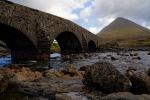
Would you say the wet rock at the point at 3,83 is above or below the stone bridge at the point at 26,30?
below

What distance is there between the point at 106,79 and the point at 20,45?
25662 mm

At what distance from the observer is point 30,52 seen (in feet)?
116

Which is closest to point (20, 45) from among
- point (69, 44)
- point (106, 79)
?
point (69, 44)

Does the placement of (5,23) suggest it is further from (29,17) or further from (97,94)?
(97,94)

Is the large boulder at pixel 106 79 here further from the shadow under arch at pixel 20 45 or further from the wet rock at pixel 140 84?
the shadow under arch at pixel 20 45

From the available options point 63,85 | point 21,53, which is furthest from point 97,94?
point 21,53

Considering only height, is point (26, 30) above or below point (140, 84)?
above

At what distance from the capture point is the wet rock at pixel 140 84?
432 inches

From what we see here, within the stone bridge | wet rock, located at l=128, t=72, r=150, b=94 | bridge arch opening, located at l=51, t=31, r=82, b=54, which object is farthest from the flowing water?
bridge arch opening, located at l=51, t=31, r=82, b=54

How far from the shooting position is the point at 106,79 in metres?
11.2

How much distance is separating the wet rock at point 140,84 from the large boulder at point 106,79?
14.8 inches

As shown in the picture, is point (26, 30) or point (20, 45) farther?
point (20, 45)

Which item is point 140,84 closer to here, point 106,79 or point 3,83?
point 106,79

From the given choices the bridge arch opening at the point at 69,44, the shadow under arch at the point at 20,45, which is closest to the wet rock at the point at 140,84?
the shadow under arch at the point at 20,45
